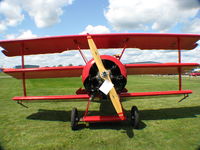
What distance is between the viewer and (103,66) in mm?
4098

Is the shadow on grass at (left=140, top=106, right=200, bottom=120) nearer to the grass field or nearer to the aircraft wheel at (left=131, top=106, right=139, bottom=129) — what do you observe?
the grass field

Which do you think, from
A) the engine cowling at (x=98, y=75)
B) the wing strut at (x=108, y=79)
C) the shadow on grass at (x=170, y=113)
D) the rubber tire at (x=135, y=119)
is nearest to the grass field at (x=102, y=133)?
the shadow on grass at (x=170, y=113)

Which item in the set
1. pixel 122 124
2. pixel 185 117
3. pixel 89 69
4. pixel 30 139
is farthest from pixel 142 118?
pixel 30 139

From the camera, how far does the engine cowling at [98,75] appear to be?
14.1ft

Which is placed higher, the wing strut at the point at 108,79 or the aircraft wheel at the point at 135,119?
the wing strut at the point at 108,79

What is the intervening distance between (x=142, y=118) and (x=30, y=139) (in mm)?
3492

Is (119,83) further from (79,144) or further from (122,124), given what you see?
(79,144)

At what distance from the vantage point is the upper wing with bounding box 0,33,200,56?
17.1 ft

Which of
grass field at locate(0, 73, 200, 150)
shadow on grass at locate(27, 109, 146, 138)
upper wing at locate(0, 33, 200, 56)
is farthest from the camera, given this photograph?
upper wing at locate(0, 33, 200, 56)

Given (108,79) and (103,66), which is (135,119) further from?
(103,66)

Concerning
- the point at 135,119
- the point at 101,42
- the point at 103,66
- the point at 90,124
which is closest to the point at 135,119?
the point at 135,119

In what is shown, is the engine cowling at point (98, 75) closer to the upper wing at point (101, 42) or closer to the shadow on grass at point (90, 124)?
the shadow on grass at point (90, 124)

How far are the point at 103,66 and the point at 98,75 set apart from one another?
1.01 feet

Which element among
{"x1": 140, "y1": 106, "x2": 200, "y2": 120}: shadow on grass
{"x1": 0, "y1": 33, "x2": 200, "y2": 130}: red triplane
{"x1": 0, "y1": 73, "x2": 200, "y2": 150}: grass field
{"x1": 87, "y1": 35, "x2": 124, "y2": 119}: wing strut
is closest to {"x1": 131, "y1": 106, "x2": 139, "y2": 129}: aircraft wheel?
{"x1": 0, "y1": 33, "x2": 200, "y2": 130}: red triplane
